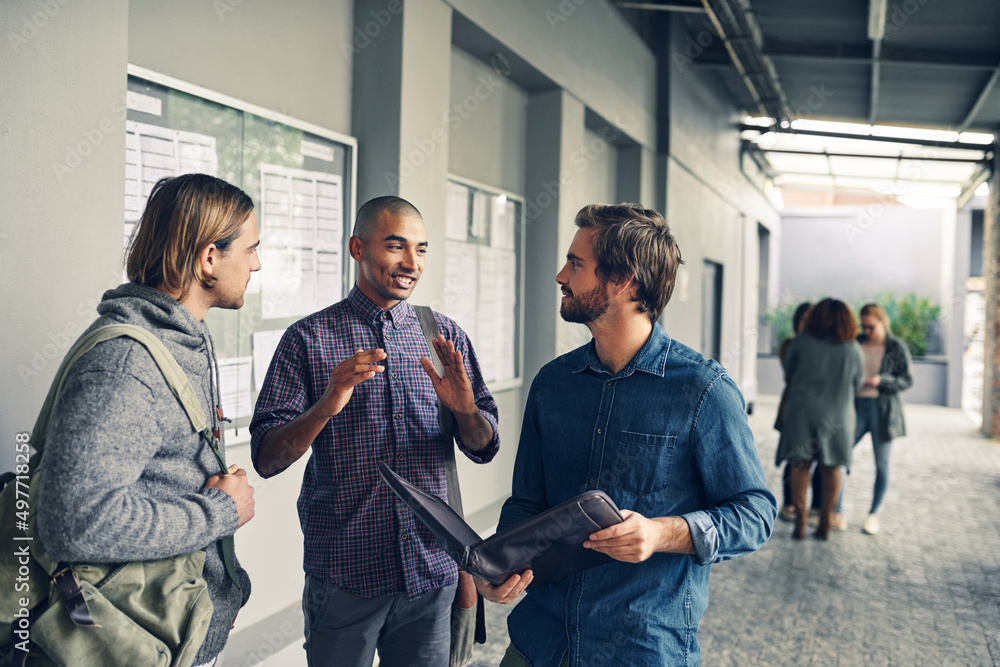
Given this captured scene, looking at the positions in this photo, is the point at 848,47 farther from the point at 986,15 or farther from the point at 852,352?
the point at 852,352

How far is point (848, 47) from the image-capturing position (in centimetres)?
715

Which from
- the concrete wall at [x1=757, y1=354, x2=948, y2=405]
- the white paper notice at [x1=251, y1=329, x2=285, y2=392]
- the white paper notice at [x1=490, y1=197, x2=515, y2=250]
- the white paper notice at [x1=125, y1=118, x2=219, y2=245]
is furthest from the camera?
the concrete wall at [x1=757, y1=354, x2=948, y2=405]

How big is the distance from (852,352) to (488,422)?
12.3ft

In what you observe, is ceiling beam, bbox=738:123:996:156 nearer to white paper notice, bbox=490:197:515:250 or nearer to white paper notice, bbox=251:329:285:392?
white paper notice, bbox=490:197:515:250

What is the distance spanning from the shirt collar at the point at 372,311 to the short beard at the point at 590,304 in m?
0.55

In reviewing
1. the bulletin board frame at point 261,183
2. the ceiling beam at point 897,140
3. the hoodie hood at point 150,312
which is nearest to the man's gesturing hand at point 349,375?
the hoodie hood at point 150,312

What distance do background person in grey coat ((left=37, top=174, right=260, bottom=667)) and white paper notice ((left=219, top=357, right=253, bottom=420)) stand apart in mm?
1283

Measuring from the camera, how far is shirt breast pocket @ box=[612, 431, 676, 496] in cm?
A: 142

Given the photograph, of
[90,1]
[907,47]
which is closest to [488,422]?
[90,1]

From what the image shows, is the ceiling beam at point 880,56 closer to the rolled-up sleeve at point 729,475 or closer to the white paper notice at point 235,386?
the white paper notice at point 235,386

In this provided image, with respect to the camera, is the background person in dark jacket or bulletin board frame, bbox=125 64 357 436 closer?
bulletin board frame, bbox=125 64 357 436

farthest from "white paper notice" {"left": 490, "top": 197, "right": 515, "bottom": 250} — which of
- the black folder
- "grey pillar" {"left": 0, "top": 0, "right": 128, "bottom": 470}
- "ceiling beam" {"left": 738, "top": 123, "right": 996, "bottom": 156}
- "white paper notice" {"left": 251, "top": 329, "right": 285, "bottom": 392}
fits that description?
"ceiling beam" {"left": 738, "top": 123, "right": 996, "bottom": 156}

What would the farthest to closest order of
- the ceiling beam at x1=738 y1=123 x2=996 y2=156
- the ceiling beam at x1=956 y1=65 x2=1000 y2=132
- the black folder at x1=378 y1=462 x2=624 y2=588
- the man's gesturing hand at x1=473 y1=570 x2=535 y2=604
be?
the ceiling beam at x1=738 y1=123 x2=996 y2=156
the ceiling beam at x1=956 y1=65 x2=1000 y2=132
the man's gesturing hand at x1=473 y1=570 x2=535 y2=604
the black folder at x1=378 y1=462 x2=624 y2=588

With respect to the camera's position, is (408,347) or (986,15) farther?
(986,15)
